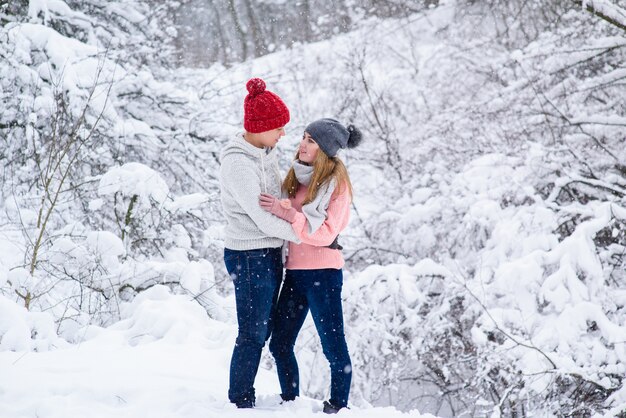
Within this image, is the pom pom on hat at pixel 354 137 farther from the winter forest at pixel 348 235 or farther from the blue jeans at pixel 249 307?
the winter forest at pixel 348 235

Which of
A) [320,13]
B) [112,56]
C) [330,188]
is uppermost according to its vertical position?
[320,13]

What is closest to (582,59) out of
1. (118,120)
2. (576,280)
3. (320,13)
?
(576,280)

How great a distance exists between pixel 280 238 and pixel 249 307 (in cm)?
34

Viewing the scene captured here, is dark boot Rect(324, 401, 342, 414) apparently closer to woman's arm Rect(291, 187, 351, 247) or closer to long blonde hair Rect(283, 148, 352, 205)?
woman's arm Rect(291, 187, 351, 247)

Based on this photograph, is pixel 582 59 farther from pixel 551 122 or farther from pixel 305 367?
pixel 305 367

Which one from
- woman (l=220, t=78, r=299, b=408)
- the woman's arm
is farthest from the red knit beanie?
the woman's arm

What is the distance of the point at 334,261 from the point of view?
2.90 m

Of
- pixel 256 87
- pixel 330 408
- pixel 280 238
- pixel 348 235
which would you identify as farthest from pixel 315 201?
pixel 348 235

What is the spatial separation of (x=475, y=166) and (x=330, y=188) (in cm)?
547

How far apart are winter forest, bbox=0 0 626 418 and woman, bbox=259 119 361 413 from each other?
0.24m

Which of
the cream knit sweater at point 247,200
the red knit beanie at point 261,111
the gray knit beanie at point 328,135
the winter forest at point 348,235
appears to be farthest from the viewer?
the winter forest at point 348,235

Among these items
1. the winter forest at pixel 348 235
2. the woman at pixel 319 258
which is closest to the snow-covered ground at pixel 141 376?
the winter forest at pixel 348 235

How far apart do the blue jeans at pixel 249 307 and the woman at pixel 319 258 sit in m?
0.17

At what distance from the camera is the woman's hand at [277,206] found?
2.68 metres
